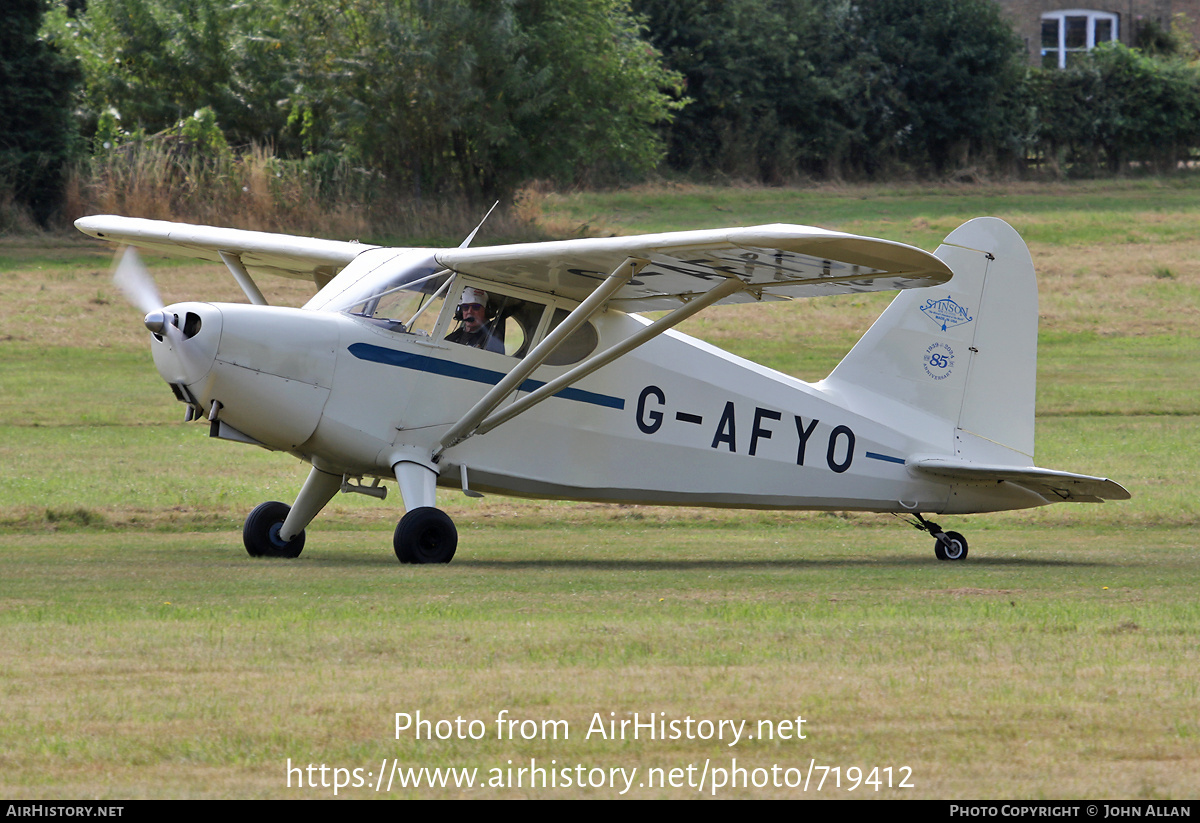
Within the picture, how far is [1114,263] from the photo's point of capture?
4000 cm

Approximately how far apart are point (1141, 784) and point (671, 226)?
127 feet

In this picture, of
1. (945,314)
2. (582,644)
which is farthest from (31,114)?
(582,644)

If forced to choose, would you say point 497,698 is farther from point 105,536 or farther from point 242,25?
point 242,25

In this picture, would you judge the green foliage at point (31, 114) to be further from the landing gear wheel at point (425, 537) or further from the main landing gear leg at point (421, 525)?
the landing gear wheel at point (425, 537)

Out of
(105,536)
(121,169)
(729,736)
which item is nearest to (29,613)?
(729,736)

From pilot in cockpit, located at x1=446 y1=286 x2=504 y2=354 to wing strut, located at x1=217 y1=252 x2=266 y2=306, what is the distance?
245cm

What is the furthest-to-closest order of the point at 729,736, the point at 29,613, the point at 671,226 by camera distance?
1. the point at 671,226
2. the point at 29,613
3. the point at 729,736

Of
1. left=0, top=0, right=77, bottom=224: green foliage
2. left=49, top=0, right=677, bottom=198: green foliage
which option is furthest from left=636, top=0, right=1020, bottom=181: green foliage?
left=0, top=0, right=77, bottom=224: green foliage

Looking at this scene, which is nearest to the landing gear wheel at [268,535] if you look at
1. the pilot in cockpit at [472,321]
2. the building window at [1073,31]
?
the pilot in cockpit at [472,321]

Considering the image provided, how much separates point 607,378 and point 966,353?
3724mm

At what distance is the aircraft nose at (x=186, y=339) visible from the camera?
39.3 feet

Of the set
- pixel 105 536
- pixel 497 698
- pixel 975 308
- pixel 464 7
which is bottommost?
pixel 105 536

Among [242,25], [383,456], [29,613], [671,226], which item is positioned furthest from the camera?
[242,25]

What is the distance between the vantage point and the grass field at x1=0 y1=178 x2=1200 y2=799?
19.7 feet
